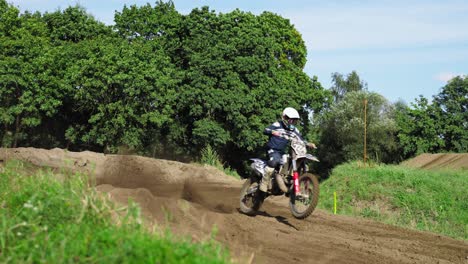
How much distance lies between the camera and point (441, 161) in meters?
52.2

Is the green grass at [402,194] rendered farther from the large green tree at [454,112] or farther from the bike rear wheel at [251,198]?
the large green tree at [454,112]

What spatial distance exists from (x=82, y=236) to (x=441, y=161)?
162 feet

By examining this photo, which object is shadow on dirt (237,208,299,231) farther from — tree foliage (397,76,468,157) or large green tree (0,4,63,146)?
tree foliage (397,76,468,157)

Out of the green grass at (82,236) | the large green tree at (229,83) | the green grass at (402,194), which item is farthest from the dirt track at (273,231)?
the large green tree at (229,83)

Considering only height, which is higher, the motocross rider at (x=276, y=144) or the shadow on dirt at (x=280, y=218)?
the motocross rider at (x=276, y=144)

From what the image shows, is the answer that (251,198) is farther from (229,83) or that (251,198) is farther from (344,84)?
(344,84)

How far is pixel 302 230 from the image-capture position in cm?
1328

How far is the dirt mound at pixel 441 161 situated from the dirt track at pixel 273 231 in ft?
110

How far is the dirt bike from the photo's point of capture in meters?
13.7

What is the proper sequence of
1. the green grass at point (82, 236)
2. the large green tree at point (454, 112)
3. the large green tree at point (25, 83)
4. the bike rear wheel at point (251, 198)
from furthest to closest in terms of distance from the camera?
the large green tree at point (454, 112)
the large green tree at point (25, 83)
the bike rear wheel at point (251, 198)
the green grass at point (82, 236)

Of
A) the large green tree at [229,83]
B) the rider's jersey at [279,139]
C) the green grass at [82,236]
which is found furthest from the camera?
the large green tree at [229,83]

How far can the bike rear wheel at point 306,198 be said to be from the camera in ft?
44.3

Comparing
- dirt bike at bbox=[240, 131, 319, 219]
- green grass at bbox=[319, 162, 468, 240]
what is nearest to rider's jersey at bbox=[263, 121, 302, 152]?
dirt bike at bbox=[240, 131, 319, 219]

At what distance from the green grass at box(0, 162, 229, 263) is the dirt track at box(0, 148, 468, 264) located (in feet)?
2.93
